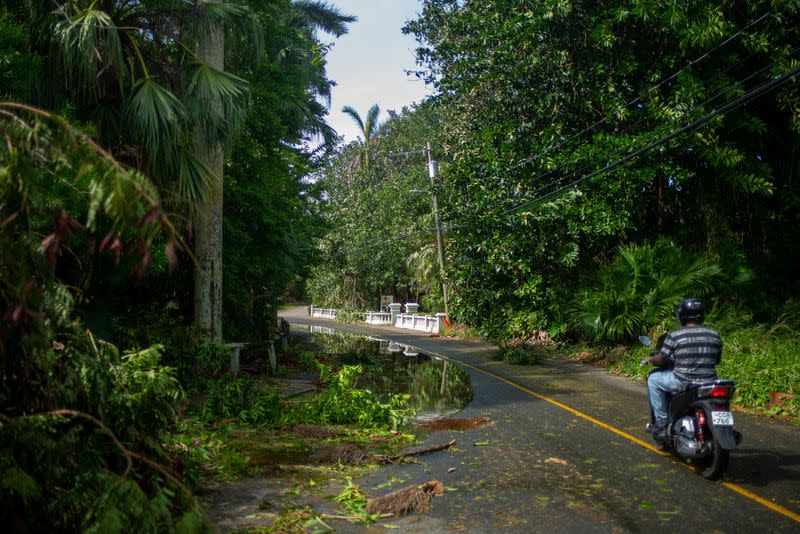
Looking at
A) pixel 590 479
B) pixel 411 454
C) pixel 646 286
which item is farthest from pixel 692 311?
pixel 646 286

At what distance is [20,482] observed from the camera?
12.8 ft

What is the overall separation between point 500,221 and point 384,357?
19.7 feet

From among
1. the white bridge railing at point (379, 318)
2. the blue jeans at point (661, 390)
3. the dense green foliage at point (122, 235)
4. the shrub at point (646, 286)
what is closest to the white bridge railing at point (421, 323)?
the white bridge railing at point (379, 318)

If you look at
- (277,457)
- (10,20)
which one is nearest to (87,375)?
(277,457)

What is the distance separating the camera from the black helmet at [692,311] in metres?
7.57

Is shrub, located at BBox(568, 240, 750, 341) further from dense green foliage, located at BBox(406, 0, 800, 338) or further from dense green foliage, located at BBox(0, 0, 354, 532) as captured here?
dense green foliage, located at BBox(0, 0, 354, 532)

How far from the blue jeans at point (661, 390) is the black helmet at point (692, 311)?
0.64m

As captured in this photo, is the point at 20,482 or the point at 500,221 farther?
the point at 500,221

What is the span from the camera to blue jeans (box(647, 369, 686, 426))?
7840mm

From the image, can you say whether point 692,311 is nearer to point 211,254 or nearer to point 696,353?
point 696,353

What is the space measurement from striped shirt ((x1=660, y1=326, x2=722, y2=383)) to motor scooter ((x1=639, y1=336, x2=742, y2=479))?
14 cm

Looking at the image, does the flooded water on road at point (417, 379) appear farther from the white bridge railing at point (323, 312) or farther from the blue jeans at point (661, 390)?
the white bridge railing at point (323, 312)

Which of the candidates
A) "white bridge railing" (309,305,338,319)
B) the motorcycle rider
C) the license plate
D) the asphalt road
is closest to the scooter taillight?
the license plate

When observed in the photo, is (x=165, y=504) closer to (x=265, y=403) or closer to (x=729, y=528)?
(x=729, y=528)
